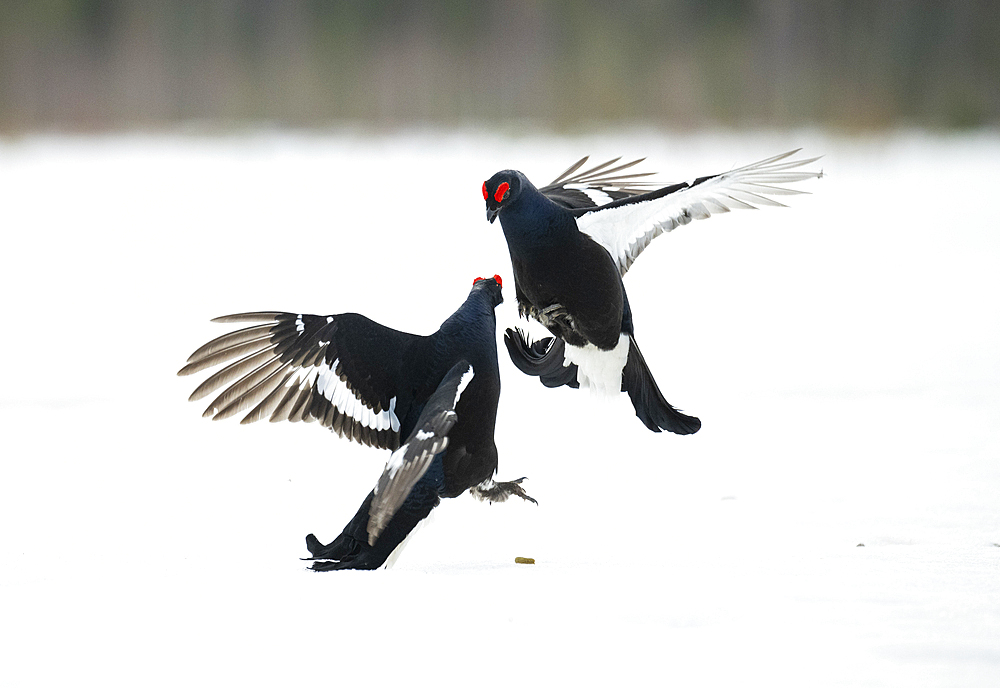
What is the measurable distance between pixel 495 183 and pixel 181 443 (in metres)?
1.87

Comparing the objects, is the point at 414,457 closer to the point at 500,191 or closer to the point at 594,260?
the point at 500,191

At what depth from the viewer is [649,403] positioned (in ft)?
14.1

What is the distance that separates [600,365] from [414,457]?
157cm

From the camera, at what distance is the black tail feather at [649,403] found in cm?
425

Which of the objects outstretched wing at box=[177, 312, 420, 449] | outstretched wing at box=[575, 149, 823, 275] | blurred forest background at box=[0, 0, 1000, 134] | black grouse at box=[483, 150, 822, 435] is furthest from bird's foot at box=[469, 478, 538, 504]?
blurred forest background at box=[0, 0, 1000, 134]

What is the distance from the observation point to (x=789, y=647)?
7.58 ft

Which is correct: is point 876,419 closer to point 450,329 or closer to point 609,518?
Answer: point 609,518

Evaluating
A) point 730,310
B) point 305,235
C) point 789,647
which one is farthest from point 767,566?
point 305,235

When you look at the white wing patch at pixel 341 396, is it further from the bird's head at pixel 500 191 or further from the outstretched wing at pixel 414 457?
the bird's head at pixel 500 191

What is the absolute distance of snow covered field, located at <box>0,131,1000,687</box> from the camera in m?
2.36

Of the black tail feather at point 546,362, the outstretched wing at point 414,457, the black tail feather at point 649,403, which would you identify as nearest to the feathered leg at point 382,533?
the outstretched wing at point 414,457

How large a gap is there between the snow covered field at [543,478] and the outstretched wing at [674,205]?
89 centimetres

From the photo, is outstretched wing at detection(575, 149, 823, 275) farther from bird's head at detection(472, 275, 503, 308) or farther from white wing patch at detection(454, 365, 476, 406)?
white wing patch at detection(454, 365, 476, 406)

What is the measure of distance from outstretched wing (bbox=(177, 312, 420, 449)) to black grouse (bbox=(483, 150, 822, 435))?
598 mm
